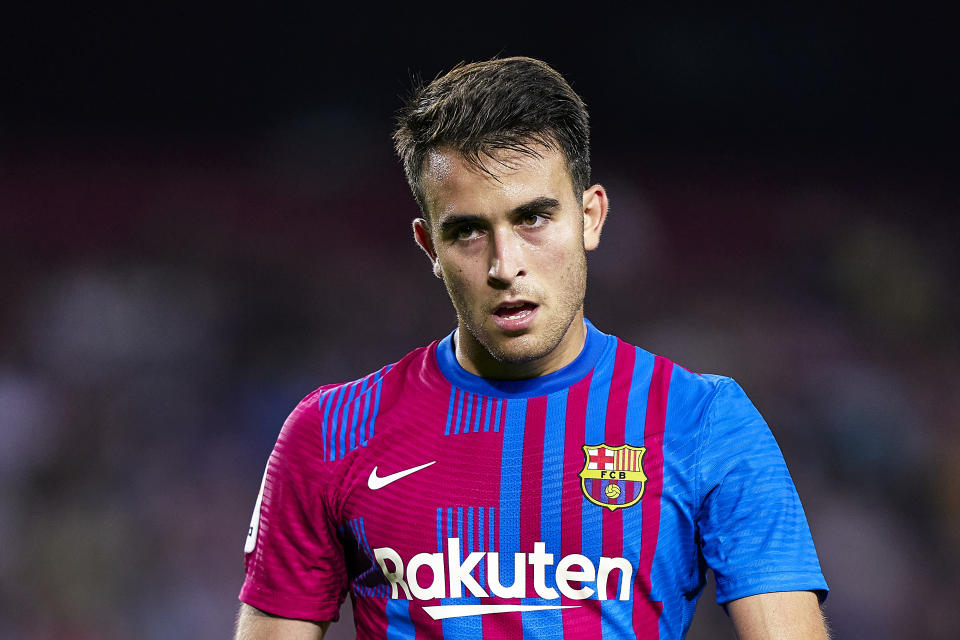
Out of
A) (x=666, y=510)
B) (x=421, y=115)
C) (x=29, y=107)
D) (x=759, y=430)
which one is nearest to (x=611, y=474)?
(x=666, y=510)

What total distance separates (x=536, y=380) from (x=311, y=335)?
3.49 meters

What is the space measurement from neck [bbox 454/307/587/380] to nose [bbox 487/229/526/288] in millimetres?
184

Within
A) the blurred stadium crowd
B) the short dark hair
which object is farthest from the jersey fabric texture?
the blurred stadium crowd

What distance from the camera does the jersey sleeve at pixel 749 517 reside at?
1.53m

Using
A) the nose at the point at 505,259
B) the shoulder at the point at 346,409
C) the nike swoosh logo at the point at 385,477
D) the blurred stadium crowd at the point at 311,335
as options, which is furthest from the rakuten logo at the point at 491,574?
the blurred stadium crowd at the point at 311,335

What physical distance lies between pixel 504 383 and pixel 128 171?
3.89 meters

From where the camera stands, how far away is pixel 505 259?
159 cm

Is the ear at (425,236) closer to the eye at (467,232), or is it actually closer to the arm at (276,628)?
the eye at (467,232)

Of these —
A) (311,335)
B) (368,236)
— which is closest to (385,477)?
(311,335)

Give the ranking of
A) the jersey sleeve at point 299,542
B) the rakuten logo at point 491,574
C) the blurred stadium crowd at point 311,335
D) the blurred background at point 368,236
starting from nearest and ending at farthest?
1. the rakuten logo at point 491,574
2. the jersey sleeve at point 299,542
3. the blurred stadium crowd at point 311,335
4. the blurred background at point 368,236

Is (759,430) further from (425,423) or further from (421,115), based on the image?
(421,115)

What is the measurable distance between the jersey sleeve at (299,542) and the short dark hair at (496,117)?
49 centimetres

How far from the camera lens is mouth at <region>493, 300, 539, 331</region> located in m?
A: 1.63

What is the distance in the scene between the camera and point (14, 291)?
495 centimetres
